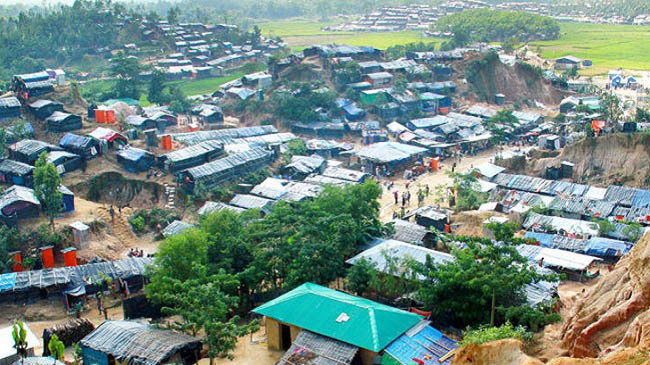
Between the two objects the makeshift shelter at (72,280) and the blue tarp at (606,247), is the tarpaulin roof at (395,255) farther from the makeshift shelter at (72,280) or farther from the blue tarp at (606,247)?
the makeshift shelter at (72,280)

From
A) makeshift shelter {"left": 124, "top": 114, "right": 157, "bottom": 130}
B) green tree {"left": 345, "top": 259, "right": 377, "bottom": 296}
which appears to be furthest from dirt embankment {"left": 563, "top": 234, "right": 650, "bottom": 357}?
makeshift shelter {"left": 124, "top": 114, "right": 157, "bottom": 130}

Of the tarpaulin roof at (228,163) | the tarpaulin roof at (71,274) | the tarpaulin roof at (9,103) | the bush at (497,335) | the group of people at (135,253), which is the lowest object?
the group of people at (135,253)

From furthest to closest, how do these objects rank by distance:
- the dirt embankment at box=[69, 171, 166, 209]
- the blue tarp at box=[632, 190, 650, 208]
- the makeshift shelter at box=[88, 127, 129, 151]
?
the makeshift shelter at box=[88, 127, 129, 151] → the dirt embankment at box=[69, 171, 166, 209] → the blue tarp at box=[632, 190, 650, 208]

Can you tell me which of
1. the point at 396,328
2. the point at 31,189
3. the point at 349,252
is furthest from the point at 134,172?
the point at 396,328

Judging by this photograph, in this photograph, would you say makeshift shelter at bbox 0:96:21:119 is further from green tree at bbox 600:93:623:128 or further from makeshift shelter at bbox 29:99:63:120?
green tree at bbox 600:93:623:128

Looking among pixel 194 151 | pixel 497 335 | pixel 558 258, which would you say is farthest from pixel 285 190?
pixel 497 335

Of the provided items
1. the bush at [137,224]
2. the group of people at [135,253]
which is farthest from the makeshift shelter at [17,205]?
the group of people at [135,253]

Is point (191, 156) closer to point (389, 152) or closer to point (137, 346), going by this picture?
point (389, 152)
